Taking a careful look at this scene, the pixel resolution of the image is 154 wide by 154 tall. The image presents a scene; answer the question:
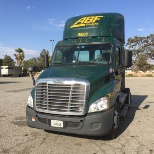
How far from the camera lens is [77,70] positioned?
252 inches

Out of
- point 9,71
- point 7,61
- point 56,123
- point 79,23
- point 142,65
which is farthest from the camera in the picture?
point 7,61

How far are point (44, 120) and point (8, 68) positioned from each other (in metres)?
52.9

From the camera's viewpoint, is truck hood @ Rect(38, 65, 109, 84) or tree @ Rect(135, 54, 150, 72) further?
tree @ Rect(135, 54, 150, 72)

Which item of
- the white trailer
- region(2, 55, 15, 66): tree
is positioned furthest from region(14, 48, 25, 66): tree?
the white trailer

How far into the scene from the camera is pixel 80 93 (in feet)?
18.8

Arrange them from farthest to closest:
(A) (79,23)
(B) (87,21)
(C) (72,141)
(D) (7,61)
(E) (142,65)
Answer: (D) (7,61), (E) (142,65), (A) (79,23), (B) (87,21), (C) (72,141)

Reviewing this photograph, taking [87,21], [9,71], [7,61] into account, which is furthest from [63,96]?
[7,61]

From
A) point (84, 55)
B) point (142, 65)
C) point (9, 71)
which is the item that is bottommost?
point (9, 71)

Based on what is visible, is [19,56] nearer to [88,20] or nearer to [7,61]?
[7,61]

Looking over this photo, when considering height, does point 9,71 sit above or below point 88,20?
below

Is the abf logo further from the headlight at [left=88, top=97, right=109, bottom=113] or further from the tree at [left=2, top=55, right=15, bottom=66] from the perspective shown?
the tree at [left=2, top=55, right=15, bottom=66]

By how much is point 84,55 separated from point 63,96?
1.83m

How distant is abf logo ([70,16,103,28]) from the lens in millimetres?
8438

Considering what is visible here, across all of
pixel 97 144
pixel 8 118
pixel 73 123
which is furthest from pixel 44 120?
pixel 8 118
